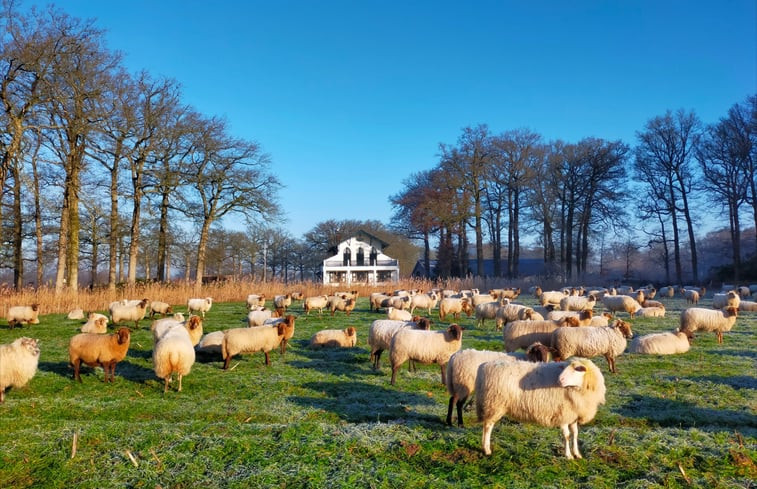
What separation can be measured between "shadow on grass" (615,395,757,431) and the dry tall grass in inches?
847

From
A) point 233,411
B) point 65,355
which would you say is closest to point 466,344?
point 233,411

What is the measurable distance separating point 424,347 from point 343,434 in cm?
350

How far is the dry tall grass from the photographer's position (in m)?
20.3

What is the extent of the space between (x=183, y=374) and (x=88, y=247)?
1326 inches

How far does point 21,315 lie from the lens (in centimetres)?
1573

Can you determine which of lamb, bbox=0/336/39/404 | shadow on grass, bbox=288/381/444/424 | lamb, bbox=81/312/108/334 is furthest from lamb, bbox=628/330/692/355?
lamb, bbox=81/312/108/334

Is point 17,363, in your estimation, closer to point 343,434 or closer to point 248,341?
point 248,341

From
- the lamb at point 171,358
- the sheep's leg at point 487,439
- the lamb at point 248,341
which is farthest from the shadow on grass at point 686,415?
the lamb at point 171,358

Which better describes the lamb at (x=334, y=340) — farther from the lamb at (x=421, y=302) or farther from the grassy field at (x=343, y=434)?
the lamb at (x=421, y=302)

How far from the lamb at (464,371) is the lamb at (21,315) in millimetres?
15899

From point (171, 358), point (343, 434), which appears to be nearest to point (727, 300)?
point (343, 434)

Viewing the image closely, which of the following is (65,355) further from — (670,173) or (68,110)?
(670,173)

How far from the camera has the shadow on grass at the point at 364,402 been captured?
21.9 ft

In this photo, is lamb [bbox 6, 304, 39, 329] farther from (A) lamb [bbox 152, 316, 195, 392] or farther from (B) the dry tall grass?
(A) lamb [bbox 152, 316, 195, 392]
